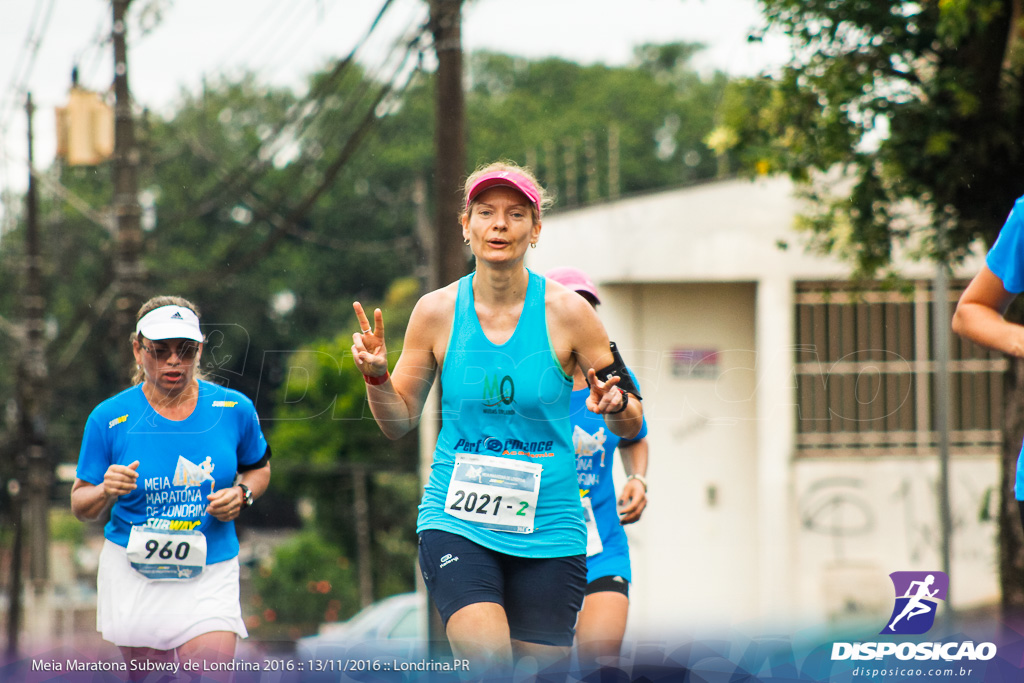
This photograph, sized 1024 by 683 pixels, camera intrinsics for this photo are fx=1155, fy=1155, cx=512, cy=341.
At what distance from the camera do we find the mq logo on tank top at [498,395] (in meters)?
3.48

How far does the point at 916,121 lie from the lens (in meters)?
7.21

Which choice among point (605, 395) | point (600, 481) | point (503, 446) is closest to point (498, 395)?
point (503, 446)

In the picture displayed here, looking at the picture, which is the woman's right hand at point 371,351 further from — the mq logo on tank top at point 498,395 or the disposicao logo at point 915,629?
the disposicao logo at point 915,629

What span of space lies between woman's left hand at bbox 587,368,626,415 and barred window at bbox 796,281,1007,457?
33.9ft

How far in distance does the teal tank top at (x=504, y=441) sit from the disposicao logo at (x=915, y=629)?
1.16m

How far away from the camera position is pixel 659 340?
13.6 m

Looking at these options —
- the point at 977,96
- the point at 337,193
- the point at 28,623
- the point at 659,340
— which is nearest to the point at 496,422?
the point at 977,96

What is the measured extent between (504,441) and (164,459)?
4.56 ft

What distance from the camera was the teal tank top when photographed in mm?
Result: 3494

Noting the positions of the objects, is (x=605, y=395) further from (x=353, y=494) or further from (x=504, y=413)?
(x=353, y=494)

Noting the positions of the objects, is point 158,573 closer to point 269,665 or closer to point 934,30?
point 269,665

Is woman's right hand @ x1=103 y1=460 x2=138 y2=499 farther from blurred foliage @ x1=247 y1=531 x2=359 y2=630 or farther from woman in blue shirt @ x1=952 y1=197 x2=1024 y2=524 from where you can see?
blurred foliage @ x1=247 y1=531 x2=359 y2=630

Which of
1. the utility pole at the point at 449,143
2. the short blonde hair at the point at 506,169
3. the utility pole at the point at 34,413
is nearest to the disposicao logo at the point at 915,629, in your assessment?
the short blonde hair at the point at 506,169

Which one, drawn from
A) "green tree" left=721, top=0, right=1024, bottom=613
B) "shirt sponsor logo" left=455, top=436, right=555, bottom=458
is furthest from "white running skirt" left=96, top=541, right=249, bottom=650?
"green tree" left=721, top=0, right=1024, bottom=613
